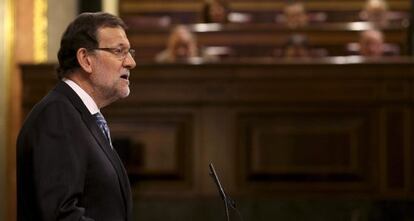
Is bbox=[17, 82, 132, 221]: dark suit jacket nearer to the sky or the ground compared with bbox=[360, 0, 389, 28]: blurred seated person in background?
nearer to the ground

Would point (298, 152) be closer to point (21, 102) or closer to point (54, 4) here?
point (21, 102)

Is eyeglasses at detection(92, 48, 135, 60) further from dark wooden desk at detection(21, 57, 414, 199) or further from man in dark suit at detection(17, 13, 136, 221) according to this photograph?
dark wooden desk at detection(21, 57, 414, 199)

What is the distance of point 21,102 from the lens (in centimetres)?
590

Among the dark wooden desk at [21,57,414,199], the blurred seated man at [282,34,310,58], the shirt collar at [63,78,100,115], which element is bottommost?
the dark wooden desk at [21,57,414,199]

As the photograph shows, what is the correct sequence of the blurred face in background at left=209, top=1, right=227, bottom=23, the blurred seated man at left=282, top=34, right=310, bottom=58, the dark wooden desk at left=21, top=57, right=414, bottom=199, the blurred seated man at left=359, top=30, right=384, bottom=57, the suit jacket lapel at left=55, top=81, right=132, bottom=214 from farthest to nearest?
the blurred face in background at left=209, top=1, right=227, bottom=23 → the blurred seated man at left=282, top=34, right=310, bottom=58 → the blurred seated man at left=359, top=30, right=384, bottom=57 → the dark wooden desk at left=21, top=57, right=414, bottom=199 → the suit jacket lapel at left=55, top=81, right=132, bottom=214

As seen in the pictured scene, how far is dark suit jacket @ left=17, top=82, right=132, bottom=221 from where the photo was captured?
220cm

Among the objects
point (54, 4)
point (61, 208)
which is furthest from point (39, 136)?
point (54, 4)

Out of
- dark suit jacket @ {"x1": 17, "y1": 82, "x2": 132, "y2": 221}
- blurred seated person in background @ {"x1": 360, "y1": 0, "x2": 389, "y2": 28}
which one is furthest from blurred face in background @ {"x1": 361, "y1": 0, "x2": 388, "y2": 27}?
dark suit jacket @ {"x1": 17, "y1": 82, "x2": 132, "y2": 221}

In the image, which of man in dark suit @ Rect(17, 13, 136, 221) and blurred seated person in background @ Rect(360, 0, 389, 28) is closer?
man in dark suit @ Rect(17, 13, 136, 221)

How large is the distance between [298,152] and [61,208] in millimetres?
3699

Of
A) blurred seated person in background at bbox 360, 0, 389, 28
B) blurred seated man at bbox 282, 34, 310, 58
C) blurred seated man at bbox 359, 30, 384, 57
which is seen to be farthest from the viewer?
blurred seated person in background at bbox 360, 0, 389, 28

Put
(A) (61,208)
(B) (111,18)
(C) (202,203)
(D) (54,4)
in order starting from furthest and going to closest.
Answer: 1. (D) (54,4)
2. (C) (202,203)
3. (B) (111,18)
4. (A) (61,208)

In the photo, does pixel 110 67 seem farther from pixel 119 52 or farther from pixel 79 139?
pixel 79 139

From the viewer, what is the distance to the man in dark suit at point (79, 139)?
2.21m
